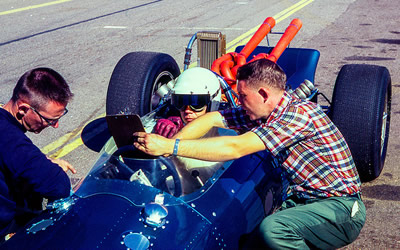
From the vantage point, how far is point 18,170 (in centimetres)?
265

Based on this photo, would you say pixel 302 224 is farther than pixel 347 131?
No

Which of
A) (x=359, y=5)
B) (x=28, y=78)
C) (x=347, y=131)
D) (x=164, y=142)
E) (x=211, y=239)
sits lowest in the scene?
(x=359, y=5)

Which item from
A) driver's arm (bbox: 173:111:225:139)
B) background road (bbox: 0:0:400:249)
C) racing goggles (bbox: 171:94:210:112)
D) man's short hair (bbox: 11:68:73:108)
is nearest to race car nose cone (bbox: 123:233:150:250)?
man's short hair (bbox: 11:68:73:108)

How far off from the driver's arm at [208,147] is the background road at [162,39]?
1.53 m

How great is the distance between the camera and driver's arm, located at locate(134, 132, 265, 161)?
119 inches

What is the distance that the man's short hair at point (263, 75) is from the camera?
310 centimetres

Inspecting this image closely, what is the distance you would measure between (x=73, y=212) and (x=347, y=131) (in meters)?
2.64

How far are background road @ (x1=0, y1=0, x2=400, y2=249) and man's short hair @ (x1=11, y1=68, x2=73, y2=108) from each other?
239 cm

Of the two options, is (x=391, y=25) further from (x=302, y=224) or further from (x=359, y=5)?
(x=302, y=224)

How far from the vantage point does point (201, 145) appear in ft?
9.94

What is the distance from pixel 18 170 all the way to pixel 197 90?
1.61 m

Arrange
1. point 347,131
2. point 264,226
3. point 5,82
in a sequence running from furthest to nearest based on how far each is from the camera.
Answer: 1. point 5,82
2. point 347,131
3. point 264,226

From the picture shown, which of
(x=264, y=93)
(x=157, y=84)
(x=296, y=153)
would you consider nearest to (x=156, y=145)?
(x=264, y=93)

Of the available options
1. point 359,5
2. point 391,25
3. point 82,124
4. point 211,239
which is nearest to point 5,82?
point 82,124
